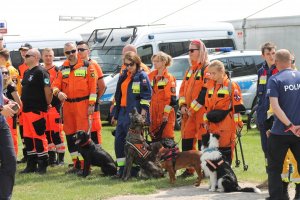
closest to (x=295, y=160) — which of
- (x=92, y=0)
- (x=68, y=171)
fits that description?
(x=68, y=171)

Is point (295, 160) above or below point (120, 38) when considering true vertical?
below

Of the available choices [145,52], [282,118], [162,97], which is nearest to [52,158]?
[162,97]

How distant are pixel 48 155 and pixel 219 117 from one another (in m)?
3.48

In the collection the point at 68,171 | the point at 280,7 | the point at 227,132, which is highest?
the point at 280,7

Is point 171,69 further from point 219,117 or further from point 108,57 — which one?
point 219,117

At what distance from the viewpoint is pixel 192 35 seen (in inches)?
781

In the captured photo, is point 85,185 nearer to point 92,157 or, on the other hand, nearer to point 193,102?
point 92,157

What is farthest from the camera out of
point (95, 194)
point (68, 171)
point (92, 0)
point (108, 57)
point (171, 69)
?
point (92, 0)

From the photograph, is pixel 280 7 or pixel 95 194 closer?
pixel 95 194

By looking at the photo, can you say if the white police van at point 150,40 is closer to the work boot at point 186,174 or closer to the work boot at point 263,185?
the work boot at point 186,174

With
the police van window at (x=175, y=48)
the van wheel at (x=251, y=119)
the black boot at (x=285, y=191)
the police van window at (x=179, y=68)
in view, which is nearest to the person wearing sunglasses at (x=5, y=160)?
the black boot at (x=285, y=191)

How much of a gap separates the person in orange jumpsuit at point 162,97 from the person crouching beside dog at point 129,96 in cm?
55

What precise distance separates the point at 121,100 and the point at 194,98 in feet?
3.57

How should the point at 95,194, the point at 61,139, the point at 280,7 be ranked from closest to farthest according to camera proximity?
the point at 95,194 → the point at 61,139 → the point at 280,7
